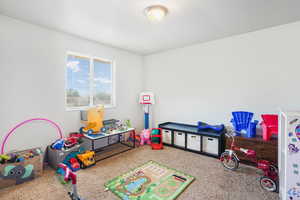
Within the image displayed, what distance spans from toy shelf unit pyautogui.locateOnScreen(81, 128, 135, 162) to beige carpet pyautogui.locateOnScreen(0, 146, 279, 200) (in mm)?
328

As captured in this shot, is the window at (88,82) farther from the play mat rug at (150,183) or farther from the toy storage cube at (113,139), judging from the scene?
the play mat rug at (150,183)

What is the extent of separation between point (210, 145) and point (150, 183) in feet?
4.93

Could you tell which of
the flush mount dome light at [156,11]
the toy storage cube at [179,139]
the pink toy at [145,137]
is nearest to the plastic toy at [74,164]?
the pink toy at [145,137]

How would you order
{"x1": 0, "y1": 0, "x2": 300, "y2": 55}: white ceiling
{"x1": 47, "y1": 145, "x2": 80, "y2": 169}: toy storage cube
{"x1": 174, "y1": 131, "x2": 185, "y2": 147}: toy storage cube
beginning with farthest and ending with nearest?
{"x1": 174, "y1": 131, "x2": 185, "y2": 147}: toy storage cube
{"x1": 47, "y1": 145, "x2": 80, "y2": 169}: toy storage cube
{"x1": 0, "y1": 0, "x2": 300, "y2": 55}: white ceiling

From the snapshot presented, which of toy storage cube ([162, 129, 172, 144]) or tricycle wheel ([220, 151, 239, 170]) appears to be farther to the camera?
toy storage cube ([162, 129, 172, 144])

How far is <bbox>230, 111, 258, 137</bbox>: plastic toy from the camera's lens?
98.5 inches

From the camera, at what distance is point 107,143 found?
11.4 ft

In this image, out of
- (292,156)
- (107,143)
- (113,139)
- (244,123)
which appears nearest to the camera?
(292,156)

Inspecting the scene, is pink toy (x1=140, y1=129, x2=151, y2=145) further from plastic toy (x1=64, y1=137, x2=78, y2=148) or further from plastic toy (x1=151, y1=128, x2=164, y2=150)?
plastic toy (x1=64, y1=137, x2=78, y2=148)

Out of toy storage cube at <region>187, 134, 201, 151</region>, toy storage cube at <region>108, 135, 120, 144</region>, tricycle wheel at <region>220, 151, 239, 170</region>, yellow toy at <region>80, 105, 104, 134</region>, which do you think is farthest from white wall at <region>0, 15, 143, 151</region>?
tricycle wheel at <region>220, 151, 239, 170</region>

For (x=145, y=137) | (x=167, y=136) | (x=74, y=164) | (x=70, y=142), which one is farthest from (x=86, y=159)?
(x=167, y=136)

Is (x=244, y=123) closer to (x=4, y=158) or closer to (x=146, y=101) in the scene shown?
(x=146, y=101)

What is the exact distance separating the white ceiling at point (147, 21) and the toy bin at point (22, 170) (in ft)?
6.93

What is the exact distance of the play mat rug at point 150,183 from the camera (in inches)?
69.9
